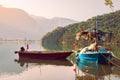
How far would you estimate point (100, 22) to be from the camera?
522ft

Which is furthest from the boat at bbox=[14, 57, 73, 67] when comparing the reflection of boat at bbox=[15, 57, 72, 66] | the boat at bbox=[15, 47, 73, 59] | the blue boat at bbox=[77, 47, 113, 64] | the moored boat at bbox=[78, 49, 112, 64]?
the moored boat at bbox=[78, 49, 112, 64]

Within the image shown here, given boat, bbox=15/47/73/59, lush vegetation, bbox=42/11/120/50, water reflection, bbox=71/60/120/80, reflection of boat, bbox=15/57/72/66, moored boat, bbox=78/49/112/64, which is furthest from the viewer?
lush vegetation, bbox=42/11/120/50

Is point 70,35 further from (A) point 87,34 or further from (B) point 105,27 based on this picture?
(A) point 87,34

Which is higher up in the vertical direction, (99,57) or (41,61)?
(99,57)

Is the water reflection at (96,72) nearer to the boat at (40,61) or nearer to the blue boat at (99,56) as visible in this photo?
the blue boat at (99,56)

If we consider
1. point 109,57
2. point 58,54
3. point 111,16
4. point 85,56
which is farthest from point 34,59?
point 111,16

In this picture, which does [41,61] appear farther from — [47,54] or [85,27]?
[85,27]

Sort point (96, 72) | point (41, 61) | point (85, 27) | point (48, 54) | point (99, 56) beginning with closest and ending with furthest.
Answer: point (96, 72) → point (99, 56) → point (41, 61) → point (48, 54) → point (85, 27)

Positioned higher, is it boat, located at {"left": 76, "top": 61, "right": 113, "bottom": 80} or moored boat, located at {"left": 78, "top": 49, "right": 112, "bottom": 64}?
moored boat, located at {"left": 78, "top": 49, "right": 112, "bottom": 64}

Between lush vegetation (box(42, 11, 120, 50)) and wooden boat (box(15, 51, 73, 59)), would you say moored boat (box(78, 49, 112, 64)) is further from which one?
lush vegetation (box(42, 11, 120, 50))

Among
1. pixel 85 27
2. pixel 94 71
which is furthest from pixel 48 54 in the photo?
pixel 85 27

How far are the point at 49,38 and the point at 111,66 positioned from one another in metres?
155

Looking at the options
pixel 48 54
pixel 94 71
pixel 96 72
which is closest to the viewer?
pixel 96 72

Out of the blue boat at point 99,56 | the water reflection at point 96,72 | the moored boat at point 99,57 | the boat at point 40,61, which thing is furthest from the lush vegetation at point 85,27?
the water reflection at point 96,72
